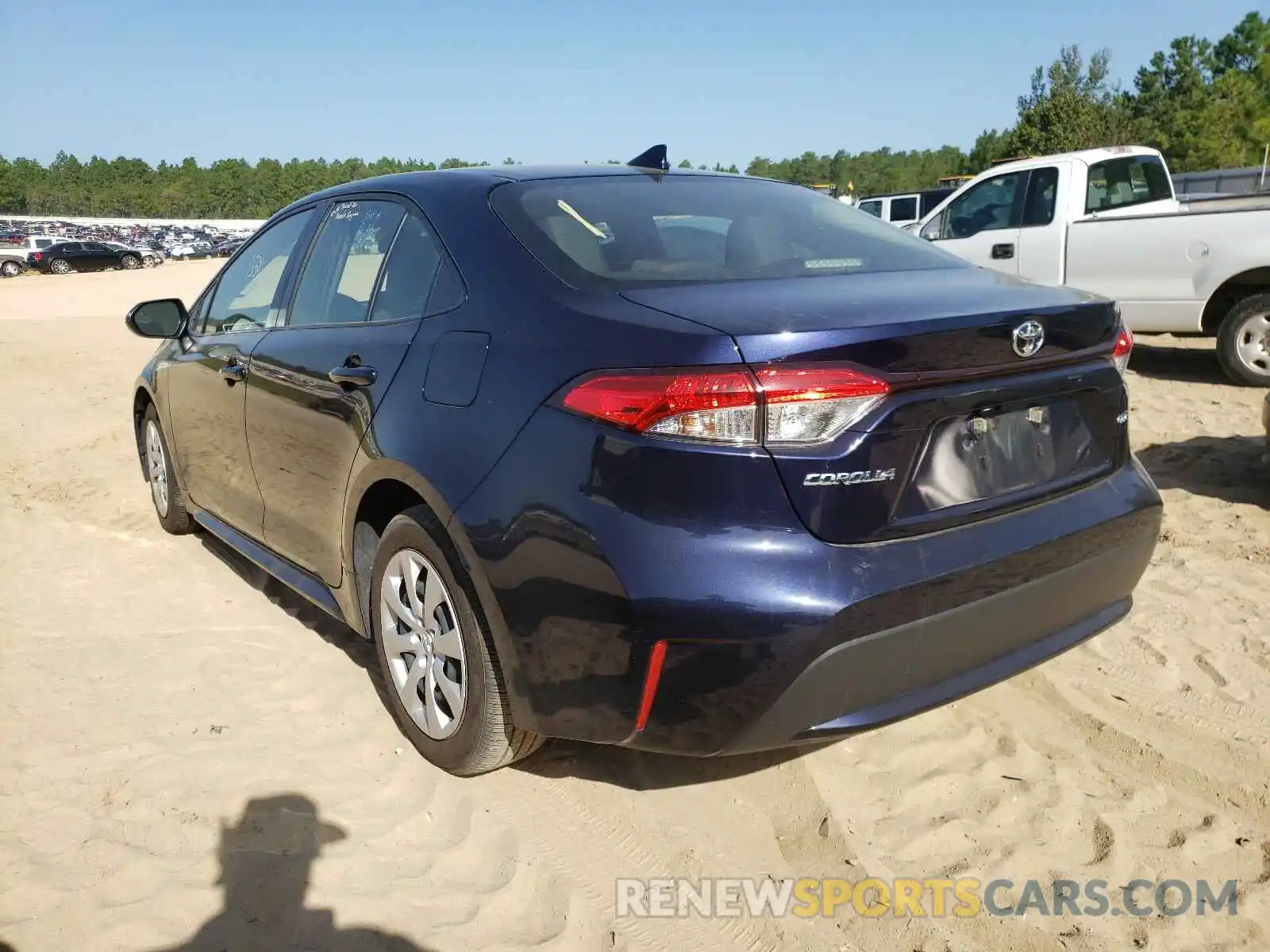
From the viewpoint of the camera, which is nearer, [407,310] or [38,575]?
[407,310]

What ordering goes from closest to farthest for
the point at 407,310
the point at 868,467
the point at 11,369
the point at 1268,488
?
the point at 868,467, the point at 407,310, the point at 1268,488, the point at 11,369

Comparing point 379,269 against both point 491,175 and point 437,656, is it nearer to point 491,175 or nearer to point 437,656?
point 491,175

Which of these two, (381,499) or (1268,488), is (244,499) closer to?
(381,499)

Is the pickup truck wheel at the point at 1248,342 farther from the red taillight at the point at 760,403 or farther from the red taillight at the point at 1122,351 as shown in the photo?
the red taillight at the point at 760,403

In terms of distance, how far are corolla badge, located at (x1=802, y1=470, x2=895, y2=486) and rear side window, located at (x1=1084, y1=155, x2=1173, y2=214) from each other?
8403mm

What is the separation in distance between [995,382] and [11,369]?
11361mm

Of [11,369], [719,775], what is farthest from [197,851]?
[11,369]

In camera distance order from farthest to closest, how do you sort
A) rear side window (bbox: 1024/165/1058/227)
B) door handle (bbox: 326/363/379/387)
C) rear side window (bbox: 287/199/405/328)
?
1. rear side window (bbox: 1024/165/1058/227)
2. rear side window (bbox: 287/199/405/328)
3. door handle (bbox: 326/363/379/387)

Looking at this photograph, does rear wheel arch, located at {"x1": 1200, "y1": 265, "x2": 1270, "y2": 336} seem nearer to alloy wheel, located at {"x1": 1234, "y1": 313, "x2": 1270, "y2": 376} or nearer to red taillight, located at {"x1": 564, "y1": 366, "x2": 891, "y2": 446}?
alloy wheel, located at {"x1": 1234, "y1": 313, "x2": 1270, "y2": 376}

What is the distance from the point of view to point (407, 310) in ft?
9.69

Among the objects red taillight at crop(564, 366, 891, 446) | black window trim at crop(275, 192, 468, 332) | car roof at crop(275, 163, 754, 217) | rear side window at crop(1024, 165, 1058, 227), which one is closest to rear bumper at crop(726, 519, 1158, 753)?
red taillight at crop(564, 366, 891, 446)

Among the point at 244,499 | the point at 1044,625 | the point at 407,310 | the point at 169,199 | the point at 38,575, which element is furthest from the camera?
the point at 169,199

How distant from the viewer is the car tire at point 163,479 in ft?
16.8

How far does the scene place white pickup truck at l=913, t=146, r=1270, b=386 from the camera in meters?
7.88
